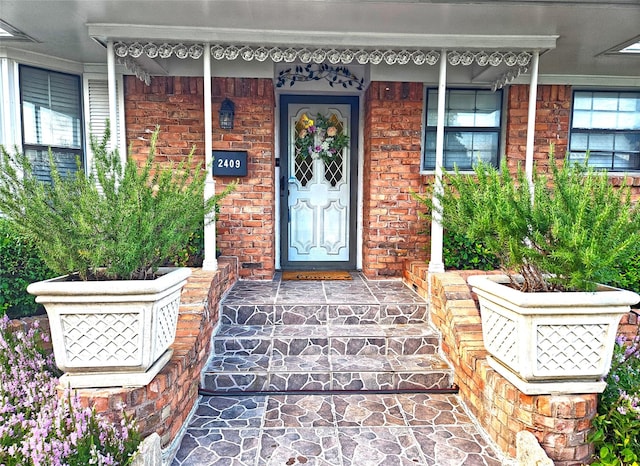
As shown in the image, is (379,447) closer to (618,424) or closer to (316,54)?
(618,424)

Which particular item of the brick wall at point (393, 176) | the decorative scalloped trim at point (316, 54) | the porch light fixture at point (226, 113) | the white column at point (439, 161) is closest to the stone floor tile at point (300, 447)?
the white column at point (439, 161)

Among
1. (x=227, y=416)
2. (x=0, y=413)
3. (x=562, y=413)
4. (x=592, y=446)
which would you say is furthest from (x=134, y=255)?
(x=592, y=446)

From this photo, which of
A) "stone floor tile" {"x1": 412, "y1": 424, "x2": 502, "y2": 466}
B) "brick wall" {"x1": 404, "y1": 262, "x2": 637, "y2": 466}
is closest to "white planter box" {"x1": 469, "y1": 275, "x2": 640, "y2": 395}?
"brick wall" {"x1": 404, "y1": 262, "x2": 637, "y2": 466}

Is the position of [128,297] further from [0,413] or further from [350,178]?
[350,178]

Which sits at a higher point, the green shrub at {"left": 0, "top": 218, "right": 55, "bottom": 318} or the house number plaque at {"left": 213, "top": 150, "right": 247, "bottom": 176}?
the house number plaque at {"left": 213, "top": 150, "right": 247, "bottom": 176}

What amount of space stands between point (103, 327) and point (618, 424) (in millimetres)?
2579

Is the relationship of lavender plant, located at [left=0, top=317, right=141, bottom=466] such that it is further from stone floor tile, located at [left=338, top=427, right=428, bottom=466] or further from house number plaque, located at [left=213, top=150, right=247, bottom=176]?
house number plaque, located at [left=213, top=150, right=247, bottom=176]

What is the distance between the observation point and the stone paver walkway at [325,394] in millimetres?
2236

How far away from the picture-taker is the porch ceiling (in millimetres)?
3080

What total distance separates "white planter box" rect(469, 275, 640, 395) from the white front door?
10.4 ft

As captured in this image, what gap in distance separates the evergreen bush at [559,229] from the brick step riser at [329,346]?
1.11m

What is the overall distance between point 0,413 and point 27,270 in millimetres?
1650

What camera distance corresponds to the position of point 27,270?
10.9 ft

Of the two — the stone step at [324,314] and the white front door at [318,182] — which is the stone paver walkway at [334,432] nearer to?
the stone step at [324,314]
